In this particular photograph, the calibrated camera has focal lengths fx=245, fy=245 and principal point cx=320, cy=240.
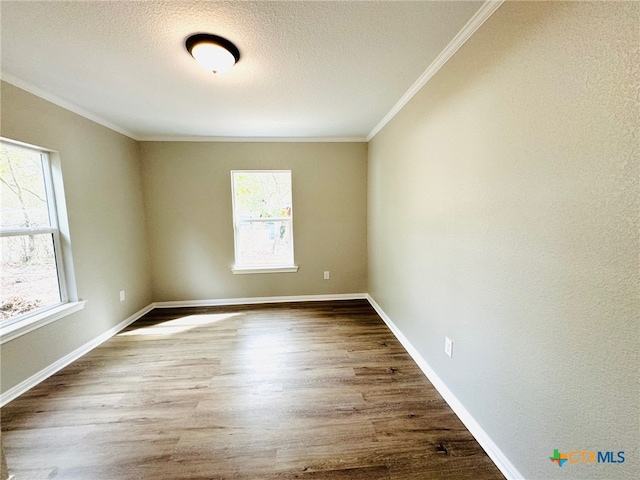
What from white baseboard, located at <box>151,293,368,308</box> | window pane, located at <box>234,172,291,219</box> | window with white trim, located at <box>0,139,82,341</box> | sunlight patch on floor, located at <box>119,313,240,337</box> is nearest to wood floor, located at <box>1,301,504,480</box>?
sunlight patch on floor, located at <box>119,313,240,337</box>

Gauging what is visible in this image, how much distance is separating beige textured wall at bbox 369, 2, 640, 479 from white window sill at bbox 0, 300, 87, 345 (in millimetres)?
3147

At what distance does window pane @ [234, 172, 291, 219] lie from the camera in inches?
140

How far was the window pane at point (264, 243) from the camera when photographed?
3.64 meters

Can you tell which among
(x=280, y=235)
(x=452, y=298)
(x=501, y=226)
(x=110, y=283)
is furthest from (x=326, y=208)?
(x=110, y=283)

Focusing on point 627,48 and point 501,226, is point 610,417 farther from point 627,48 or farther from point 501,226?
point 627,48

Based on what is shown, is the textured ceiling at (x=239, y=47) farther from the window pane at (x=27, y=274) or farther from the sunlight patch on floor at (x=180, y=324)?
the sunlight patch on floor at (x=180, y=324)

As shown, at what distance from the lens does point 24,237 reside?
2.00 metres

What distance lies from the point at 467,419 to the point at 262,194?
3244 millimetres

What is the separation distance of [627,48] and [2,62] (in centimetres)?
323

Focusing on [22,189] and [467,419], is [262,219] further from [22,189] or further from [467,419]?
[467,419]

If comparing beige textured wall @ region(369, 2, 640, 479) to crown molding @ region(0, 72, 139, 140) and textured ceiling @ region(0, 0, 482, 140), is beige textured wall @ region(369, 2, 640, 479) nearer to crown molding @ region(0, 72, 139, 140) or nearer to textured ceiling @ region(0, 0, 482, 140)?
textured ceiling @ region(0, 0, 482, 140)

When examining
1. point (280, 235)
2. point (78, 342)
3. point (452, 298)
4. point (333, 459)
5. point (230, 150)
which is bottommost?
point (333, 459)

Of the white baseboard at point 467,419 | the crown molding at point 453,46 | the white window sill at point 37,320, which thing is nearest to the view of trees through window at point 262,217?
the white window sill at point 37,320

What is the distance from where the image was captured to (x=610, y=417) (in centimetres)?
82
